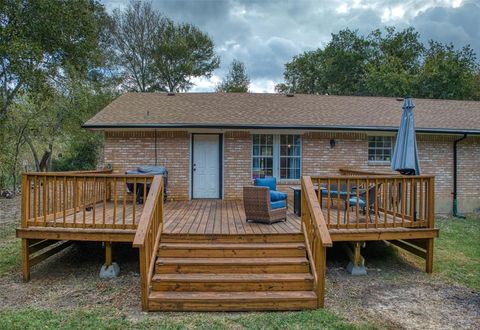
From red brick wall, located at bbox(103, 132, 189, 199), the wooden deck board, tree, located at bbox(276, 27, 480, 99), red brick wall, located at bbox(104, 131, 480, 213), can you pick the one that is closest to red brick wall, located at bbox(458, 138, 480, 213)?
red brick wall, located at bbox(104, 131, 480, 213)

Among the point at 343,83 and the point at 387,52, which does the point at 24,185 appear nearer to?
the point at 343,83

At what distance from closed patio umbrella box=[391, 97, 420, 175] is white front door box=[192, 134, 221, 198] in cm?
497

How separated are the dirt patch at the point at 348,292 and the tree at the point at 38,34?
516 centimetres

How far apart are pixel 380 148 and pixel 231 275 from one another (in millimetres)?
7660

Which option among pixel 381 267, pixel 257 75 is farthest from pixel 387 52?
pixel 381 267

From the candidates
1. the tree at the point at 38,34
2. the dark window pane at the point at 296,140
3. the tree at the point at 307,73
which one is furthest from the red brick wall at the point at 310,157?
the tree at the point at 307,73

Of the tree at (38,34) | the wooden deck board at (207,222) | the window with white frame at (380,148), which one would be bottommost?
the wooden deck board at (207,222)

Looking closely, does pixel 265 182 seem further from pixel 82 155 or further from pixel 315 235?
pixel 82 155

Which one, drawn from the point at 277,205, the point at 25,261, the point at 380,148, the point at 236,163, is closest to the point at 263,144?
the point at 236,163

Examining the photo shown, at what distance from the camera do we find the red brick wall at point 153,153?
9711mm

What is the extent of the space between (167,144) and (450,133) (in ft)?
28.0

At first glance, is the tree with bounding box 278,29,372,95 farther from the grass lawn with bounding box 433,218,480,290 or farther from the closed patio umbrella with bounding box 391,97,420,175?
the closed patio umbrella with bounding box 391,97,420,175

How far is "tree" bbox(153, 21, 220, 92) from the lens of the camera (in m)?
24.7

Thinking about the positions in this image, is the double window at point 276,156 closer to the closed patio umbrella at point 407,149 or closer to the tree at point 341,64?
the closed patio umbrella at point 407,149
